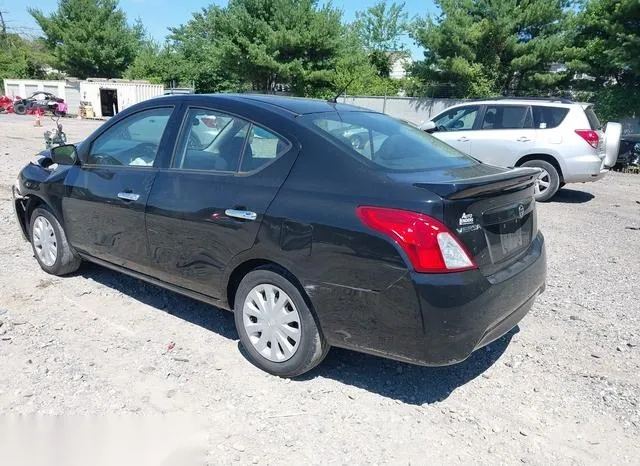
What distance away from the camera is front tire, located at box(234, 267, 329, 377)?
3137mm

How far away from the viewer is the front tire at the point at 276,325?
3.14 metres

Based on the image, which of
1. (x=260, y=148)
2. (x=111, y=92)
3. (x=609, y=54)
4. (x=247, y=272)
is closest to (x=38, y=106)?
(x=111, y=92)

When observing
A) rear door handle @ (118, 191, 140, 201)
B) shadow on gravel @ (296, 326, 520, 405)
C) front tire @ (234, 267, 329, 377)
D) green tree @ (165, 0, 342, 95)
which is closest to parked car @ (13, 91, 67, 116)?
green tree @ (165, 0, 342, 95)

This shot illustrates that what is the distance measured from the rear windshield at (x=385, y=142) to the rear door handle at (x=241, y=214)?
2.16 ft

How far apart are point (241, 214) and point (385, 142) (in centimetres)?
105

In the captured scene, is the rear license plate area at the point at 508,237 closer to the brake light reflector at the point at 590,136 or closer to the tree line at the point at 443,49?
the brake light reflector at the point at 590,136

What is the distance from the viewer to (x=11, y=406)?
9.76ft

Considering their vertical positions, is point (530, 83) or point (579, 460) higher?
point (530, 83)

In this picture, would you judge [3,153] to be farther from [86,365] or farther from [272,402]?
[272,402]

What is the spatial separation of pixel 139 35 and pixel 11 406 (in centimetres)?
5388

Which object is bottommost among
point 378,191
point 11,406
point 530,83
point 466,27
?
point 11,406

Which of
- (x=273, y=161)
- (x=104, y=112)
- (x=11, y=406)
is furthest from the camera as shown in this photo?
(x=104, y=112)

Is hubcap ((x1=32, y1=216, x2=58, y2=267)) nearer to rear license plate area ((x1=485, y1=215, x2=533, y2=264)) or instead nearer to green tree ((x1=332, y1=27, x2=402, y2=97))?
rear license plate area ((x1=485, y1=215, x2=533, y2=264))

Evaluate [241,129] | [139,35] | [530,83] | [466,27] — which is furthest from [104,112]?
[241,129]
